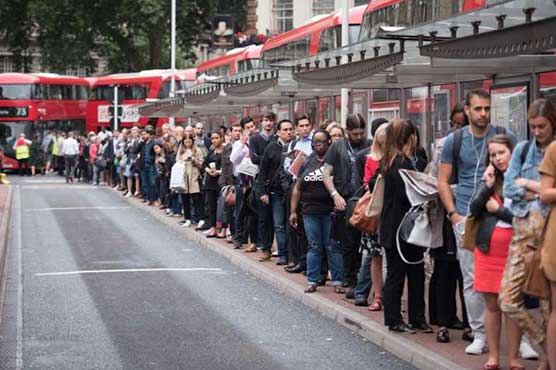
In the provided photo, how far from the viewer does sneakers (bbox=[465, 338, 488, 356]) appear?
9484 mm

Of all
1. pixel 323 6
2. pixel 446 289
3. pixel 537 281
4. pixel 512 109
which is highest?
pixel 323 6

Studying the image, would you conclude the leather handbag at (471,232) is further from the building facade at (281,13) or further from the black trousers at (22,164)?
the building facade at (281,13)

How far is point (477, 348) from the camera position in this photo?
9.48 metres

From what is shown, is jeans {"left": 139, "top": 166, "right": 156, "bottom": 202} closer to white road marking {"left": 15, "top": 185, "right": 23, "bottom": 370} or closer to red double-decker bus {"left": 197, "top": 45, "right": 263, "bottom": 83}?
white road marking {"left": 15, "top": 185, "right": 23, "bottom": 370}

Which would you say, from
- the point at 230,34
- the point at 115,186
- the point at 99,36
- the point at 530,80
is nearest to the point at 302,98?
the point at 530,80

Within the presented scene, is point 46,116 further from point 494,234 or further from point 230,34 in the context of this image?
point 494,234

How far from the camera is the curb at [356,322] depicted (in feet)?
31.0

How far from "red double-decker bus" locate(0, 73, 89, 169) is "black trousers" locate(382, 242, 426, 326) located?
4569 cm

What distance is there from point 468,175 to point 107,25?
178 feet

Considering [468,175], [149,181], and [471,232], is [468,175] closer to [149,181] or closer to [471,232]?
[471,232]

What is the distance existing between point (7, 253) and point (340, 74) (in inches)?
263

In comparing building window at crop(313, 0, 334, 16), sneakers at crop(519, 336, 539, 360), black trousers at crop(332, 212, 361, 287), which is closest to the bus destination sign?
building window at crop(313, 0, 334, 16)

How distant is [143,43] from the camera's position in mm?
68250

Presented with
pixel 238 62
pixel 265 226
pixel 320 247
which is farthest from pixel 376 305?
pixel 238 62
